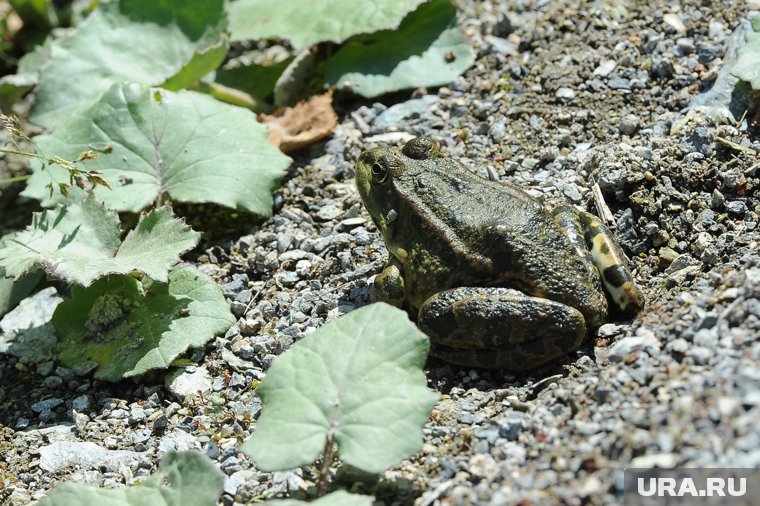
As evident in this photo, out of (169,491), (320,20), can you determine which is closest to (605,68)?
(320,20)

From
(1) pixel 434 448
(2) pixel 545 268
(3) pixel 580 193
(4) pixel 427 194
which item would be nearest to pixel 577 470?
(1) pixel 434 448

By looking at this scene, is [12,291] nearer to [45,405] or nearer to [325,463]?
[45,405]

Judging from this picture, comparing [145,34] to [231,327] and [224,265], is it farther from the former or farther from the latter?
[231,327]

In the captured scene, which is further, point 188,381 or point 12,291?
point 12,291

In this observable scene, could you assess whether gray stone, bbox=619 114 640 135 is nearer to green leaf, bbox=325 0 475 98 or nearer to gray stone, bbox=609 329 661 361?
green leaf, bbox=325 0 475 98

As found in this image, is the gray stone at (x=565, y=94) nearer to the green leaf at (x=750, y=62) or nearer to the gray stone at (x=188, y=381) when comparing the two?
the green leaf at (x=750, y=62)

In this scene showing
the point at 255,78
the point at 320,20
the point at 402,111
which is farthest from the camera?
the point at 255,78
